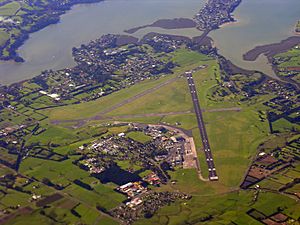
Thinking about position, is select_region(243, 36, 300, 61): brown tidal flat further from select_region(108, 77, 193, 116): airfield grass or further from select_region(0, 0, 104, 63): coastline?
select_region(0, 0, 104, 63): coastline

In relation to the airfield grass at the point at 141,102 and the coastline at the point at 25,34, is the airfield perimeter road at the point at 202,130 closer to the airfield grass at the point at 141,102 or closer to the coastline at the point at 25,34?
the airfield grass at the point at 141,102

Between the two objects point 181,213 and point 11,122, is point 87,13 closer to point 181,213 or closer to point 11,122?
point 11,122

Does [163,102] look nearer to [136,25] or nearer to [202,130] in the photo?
[202,130]

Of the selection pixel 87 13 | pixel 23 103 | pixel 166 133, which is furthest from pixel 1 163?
pixel 87 13

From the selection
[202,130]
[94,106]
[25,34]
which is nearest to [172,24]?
[25,34]

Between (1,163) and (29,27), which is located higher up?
(29,27)

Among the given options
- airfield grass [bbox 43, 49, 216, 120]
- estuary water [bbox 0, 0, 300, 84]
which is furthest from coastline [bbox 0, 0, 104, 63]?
airfield grass [bbox 43, 49, 216, 120]

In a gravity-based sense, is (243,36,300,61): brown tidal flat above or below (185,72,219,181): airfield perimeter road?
above

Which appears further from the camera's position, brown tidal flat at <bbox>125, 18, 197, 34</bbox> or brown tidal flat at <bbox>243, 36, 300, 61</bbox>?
brown tidal flat at <bbox>125, 18, 197, 34</bbox>
